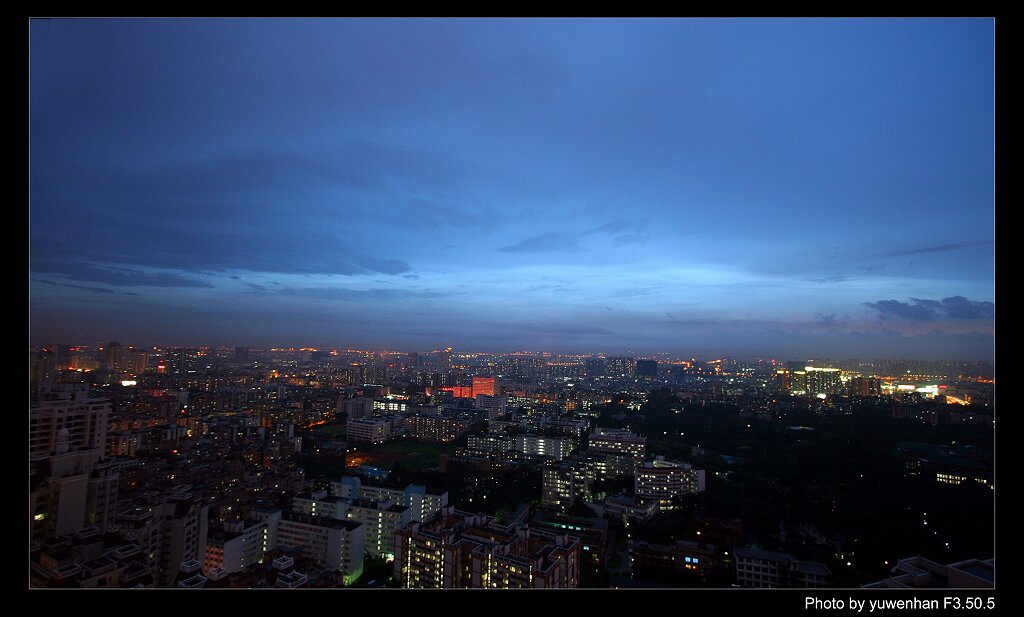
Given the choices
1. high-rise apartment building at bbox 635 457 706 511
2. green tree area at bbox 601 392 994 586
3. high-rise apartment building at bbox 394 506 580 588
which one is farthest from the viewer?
high-rise apartment building at bbox 635 457 706 511

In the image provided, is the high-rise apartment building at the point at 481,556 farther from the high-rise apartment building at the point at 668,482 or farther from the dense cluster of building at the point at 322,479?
the high-rise apartment building at the point at 668,482

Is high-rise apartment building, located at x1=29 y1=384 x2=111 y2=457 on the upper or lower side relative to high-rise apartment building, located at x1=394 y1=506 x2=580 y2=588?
upper

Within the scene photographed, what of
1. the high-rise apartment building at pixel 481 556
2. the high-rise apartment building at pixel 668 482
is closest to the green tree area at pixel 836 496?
the high-rise apartment building at pixel 668 482

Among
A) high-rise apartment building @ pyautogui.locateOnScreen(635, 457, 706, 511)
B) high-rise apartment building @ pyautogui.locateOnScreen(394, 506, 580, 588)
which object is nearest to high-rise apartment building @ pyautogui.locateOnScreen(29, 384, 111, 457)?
high-rise apartment building @ pyautogui.locateOnScreen(394, 506, 580, 588)

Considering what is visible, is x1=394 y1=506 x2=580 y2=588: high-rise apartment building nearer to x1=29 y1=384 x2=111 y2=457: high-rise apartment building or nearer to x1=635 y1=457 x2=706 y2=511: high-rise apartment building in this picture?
x1=29 y1=384 x2=111 y2=457: high-rise apartment building

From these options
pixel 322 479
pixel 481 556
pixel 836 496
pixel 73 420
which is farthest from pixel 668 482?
pixel 73 420

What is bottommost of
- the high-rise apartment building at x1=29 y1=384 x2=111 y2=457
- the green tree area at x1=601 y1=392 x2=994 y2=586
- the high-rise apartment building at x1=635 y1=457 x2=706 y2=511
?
the high-rise apartment building at x1=635 y1=457 x2=706 y2=511

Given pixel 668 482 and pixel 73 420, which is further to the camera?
pixel 668 482

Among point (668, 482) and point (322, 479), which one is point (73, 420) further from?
point (668, 482)
